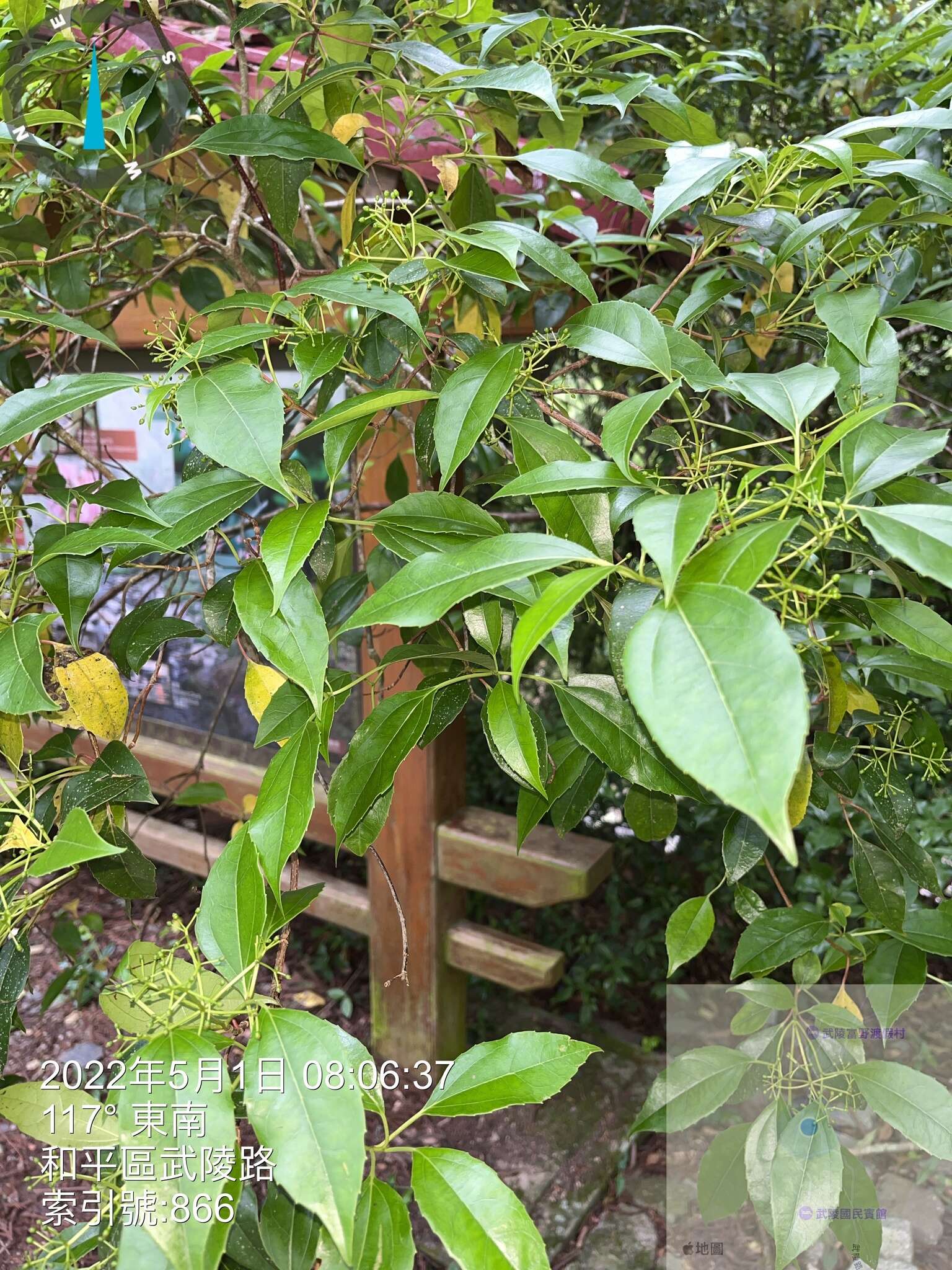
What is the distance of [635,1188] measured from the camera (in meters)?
1.69

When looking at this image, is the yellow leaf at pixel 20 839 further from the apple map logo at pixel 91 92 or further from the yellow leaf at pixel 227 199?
the yellow leaf at pixel 227 199

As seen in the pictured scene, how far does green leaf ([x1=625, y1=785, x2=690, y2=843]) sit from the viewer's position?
703 millimetres

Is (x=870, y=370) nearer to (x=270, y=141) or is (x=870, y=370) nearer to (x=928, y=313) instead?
(x=928, y=313)

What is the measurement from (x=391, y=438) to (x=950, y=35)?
109 cm

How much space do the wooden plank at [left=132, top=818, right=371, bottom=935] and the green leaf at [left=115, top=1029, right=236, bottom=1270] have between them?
5.00 ft

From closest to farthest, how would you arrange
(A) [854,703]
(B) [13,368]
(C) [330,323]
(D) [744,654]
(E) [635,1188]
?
(D) [744,654], (A) [854,703], (B) [13,368], (C) [330,323], (E) [635,1188]

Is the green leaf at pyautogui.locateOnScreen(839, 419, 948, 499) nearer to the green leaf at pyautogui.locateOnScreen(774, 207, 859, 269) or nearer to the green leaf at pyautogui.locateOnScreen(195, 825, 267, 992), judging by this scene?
the green leaf at pyautogui.locateOnScreen(774, 207, 859, 269)

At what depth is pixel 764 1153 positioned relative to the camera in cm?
72

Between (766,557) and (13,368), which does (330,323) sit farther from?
(766,557)

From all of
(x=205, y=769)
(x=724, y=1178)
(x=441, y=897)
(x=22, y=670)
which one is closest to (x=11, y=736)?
(x=22, y=670)

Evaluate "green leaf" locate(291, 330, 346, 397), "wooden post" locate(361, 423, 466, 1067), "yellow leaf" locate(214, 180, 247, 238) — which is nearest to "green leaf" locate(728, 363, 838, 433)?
"green leaf" locate(291, 330, 346, 397)

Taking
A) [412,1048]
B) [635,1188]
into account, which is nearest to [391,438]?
[412,1048]

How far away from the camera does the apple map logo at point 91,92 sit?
735 mm

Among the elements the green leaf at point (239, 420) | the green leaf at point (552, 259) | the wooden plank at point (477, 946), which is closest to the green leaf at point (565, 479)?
the green leaf at point (239, 420)
